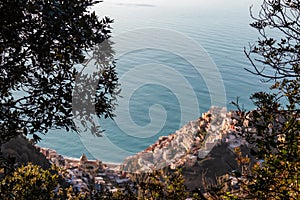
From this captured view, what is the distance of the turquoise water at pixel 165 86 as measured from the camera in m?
30.8

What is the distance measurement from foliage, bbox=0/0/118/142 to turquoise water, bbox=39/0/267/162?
12.8 m

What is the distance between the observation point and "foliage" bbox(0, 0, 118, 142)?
3334 millimetres

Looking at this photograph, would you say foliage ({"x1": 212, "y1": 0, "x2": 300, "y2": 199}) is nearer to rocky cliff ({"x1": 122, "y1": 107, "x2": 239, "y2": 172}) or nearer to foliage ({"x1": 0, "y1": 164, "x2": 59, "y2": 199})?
foliage ({"x1": 0, "y1": 164, "x2": 59, "y2": 199})

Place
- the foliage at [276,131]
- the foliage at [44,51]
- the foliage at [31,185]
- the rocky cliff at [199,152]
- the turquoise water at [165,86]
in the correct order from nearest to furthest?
the foliage at [276,131] → the foliage at [44,51] → the foliage at [31,185] → the rocky cliff at [199,152] → the turquoise water at [165,86]

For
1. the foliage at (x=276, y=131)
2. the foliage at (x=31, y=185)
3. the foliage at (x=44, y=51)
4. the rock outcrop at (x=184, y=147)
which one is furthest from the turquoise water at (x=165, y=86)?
the foliage at (x=44, y=51)

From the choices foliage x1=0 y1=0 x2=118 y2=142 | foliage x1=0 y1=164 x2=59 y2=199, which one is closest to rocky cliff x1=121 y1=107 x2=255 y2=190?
foliage x1=0 y1=164 x2=59 y2=199

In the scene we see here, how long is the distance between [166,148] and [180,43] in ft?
172

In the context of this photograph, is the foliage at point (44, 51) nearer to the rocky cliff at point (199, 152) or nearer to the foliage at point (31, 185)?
the foliage at point (31, 185)

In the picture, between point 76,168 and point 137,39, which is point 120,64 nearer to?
point 137,39

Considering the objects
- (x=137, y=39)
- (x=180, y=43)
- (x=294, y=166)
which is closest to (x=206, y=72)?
(x=180, y=43)

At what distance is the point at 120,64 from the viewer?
2004 inches

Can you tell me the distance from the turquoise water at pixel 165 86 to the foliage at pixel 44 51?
12.8 metres

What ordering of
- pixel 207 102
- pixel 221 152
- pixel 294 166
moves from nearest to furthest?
1. pixel 294 166
2. pixel 221 152
3. pixel 207 102

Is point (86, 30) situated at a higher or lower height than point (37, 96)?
higher
